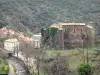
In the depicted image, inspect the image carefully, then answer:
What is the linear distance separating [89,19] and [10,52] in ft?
79.5

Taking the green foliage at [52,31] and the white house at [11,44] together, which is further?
the white house at [11,44]

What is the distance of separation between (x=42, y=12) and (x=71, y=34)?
34518mm

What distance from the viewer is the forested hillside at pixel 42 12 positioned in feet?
248

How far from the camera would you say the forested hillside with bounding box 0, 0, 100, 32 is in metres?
75.7

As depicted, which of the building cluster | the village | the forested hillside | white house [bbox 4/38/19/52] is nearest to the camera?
the village

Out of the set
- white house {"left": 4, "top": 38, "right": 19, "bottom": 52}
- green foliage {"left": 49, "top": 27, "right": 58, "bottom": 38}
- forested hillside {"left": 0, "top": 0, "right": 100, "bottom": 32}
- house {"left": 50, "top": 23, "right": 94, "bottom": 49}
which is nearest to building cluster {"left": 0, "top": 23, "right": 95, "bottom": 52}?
house {"left": 50, "top": 23, "right": 94, "bottom": 49}

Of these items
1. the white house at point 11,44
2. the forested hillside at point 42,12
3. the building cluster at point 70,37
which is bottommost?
the white house at point 11,44

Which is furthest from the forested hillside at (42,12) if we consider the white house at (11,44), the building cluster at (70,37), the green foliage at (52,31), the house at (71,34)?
the green foliage at (52,31)

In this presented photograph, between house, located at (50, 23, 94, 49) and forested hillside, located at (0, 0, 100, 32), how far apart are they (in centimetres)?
2002

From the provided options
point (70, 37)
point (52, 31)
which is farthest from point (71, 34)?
point (52, 31)

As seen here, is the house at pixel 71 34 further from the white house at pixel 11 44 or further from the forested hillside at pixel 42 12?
the forested hillside at pixel 42 12

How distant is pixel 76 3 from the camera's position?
287ft

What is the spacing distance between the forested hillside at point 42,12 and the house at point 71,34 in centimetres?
2002

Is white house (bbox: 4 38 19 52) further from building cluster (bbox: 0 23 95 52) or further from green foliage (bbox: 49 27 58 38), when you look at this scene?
green foliage (bbox: 49 27 58 38)
